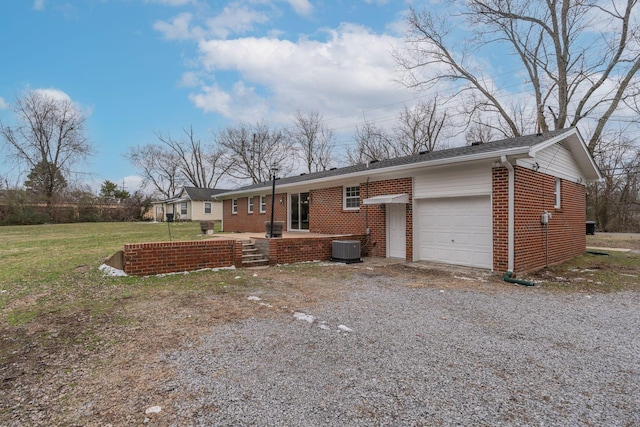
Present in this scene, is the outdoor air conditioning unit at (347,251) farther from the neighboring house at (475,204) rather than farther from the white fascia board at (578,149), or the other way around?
the white fascia board at (578,149)

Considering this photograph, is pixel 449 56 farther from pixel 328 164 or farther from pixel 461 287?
pixel 461 287

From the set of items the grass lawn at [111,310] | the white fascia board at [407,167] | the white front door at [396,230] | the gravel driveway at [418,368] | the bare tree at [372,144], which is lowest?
the gravel driveway at [418,368]

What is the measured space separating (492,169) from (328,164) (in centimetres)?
2565

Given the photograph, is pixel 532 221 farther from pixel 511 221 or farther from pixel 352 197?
pixel 352 197

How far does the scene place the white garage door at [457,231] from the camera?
8.23m

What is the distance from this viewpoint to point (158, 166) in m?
42.1

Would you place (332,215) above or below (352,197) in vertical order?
below

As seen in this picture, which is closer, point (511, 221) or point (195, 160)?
point (511, 221)

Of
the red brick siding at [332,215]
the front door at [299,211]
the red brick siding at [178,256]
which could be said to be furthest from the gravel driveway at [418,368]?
the front door at [299,211]

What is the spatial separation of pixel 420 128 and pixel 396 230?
18837mm

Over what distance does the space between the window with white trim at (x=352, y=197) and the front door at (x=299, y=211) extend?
2258mm

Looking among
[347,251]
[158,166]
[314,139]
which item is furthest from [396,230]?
[158,166]

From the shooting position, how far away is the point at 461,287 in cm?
656

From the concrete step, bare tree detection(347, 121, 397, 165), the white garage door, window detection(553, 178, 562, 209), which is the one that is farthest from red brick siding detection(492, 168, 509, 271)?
bare tree detection(347, 121, 397, 165)
